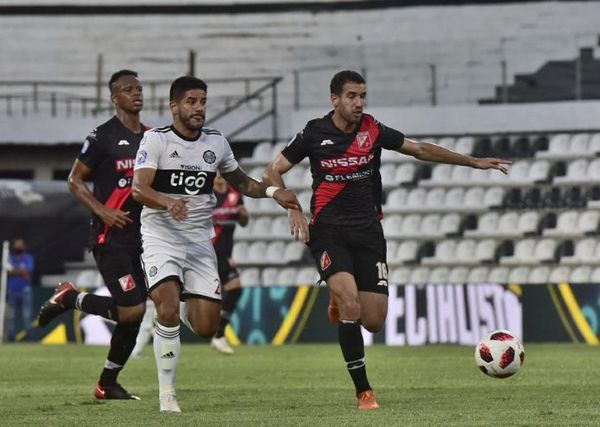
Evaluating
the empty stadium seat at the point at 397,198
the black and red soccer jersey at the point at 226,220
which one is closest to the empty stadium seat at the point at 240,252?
the empty stadium seat at the point at 397,198

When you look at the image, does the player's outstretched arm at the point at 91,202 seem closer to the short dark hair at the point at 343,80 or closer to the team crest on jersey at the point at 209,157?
the team crest on jersey at the point at 209,157

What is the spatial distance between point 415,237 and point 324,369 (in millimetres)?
11590

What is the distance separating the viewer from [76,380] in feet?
42.0

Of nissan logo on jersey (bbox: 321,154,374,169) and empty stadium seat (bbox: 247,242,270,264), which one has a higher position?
nissan logo on jersey (bbox: 321,154,374,169)

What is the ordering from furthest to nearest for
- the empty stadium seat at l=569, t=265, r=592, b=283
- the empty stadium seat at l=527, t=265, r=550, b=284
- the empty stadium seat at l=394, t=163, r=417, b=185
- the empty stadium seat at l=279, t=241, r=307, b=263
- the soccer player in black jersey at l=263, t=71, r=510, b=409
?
1. the empty stadium seat at l=394, t=163, r=417, b=185
2. the empty stadium seat at l=279, t=241, r=307, b=263
3. the empty stadium seat at l=527, t=265, r=550, b=284
4. the empty stadium seat at l=569, t=265, r=592, b=283
5. the soccer player in black jersey at l=263, t=71, r=510, b=409

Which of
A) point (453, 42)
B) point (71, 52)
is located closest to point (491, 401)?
point (453, 42)

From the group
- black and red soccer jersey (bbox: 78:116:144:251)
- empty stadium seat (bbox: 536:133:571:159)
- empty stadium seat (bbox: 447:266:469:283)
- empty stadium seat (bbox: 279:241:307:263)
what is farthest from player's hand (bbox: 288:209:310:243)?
empty stadium seat (bbox: 279:241:307:263)

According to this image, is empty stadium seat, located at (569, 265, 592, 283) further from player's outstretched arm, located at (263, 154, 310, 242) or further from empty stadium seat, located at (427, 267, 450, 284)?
player's outstretched arm, located at (263, 154, 310, 242)

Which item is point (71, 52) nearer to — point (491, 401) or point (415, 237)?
point (415, 237)

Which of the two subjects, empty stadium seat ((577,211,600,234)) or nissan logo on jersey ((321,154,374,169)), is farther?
empty stadium seat ((577,211,600,234))

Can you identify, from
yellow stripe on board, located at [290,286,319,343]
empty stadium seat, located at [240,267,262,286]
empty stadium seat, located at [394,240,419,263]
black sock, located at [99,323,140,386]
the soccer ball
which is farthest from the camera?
empty stadium seat, located at [240,267,262,286]

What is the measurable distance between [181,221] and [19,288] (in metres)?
16.2

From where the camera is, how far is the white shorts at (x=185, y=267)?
30.3 feet

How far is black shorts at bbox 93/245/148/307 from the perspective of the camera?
33.9 feet
